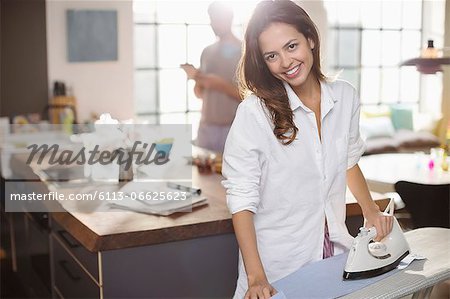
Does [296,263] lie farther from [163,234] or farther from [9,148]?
[9,148]

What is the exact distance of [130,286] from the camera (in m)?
1.82

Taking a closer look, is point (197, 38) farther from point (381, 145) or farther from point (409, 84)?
point (409, 84)

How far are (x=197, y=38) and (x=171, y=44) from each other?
0.24 metres

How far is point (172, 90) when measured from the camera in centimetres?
604

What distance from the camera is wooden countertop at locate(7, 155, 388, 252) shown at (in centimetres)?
176

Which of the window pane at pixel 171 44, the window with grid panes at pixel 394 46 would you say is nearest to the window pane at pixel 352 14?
the window with grid panes at pixel 394 46

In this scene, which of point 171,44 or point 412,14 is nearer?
point 412,14

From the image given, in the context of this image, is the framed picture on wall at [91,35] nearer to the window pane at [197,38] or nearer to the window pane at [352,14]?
the window pane at [197,38]

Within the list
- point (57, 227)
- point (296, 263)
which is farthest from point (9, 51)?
point (296, 263)

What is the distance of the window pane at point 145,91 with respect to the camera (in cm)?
590

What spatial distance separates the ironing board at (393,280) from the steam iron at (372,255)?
21 millimetres

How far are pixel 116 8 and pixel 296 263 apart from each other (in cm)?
405

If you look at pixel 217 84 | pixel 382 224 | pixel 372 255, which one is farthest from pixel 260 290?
pixel 217 84

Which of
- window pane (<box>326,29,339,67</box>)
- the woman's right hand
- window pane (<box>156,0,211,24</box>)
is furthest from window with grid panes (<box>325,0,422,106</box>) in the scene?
window pane (<box>326,29,339,67</box>)
